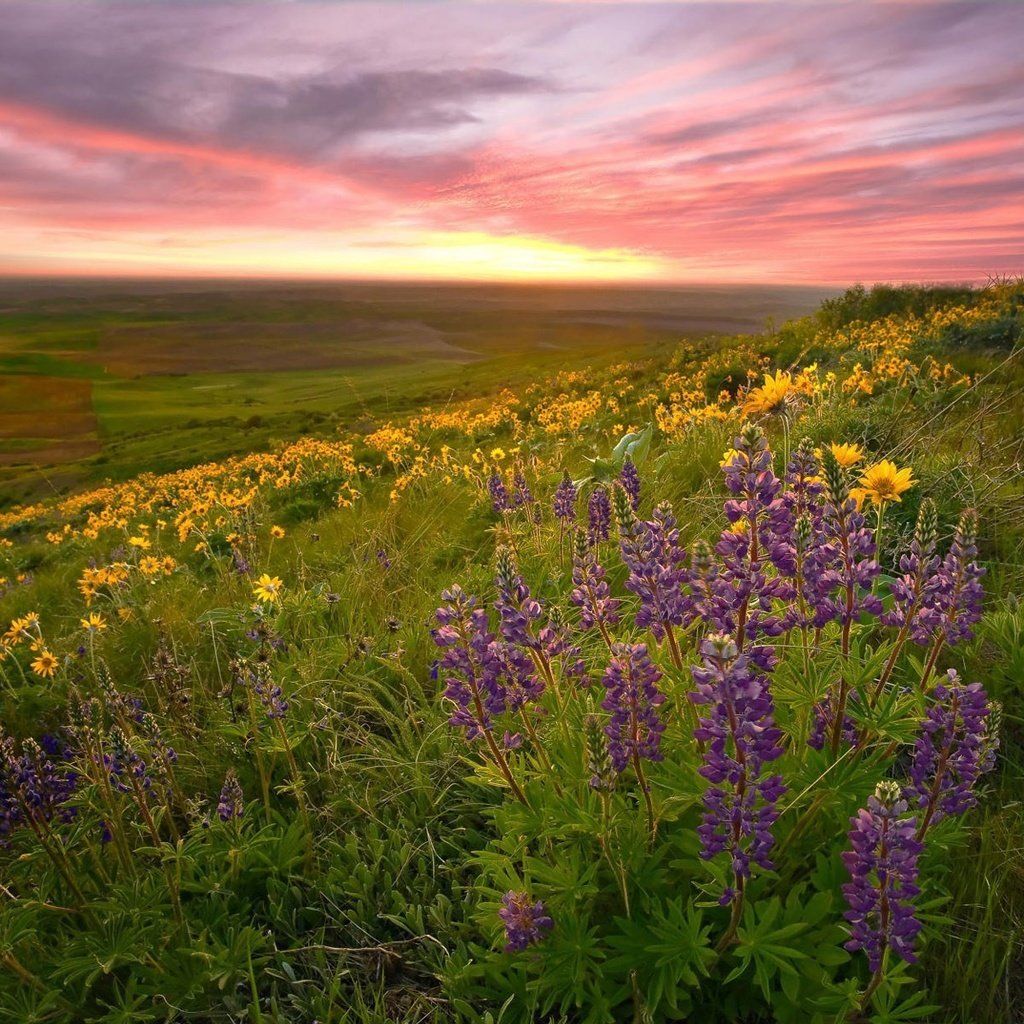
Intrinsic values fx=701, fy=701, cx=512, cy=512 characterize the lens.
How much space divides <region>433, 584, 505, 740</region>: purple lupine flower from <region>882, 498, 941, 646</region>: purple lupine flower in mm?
1008

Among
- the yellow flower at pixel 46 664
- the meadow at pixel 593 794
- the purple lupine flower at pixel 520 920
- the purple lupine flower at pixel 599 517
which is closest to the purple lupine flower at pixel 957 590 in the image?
the meadow at pixel 593 794

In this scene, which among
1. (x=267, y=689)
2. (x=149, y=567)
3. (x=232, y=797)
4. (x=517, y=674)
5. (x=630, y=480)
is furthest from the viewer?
(x=149, y=567)

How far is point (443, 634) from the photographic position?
1.79m

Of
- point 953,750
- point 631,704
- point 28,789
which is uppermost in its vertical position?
point 631,704

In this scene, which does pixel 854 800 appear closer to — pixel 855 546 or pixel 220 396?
pixel 855 546

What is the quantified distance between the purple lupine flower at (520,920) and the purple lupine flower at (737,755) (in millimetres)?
524

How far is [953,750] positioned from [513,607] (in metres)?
1.13

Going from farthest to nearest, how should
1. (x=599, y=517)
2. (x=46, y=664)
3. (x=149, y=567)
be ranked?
(x=149, y=567), (x=46, y=664), (x=599, y=517)

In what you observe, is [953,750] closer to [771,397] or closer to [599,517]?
[599,517]

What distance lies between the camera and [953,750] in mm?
1710

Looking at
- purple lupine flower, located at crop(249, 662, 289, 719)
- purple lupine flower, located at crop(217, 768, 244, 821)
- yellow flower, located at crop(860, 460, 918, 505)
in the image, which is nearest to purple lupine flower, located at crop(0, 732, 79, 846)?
purple lupine flower, located at crop(217, 768, 244, 821)

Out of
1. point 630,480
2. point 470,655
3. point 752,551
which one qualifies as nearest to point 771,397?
point 630,480

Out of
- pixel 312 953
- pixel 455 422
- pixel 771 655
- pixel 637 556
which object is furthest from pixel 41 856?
pixel 455 422

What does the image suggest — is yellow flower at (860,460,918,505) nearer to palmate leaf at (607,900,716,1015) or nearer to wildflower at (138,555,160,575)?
palmate leaf at (607,900,716,1015)
